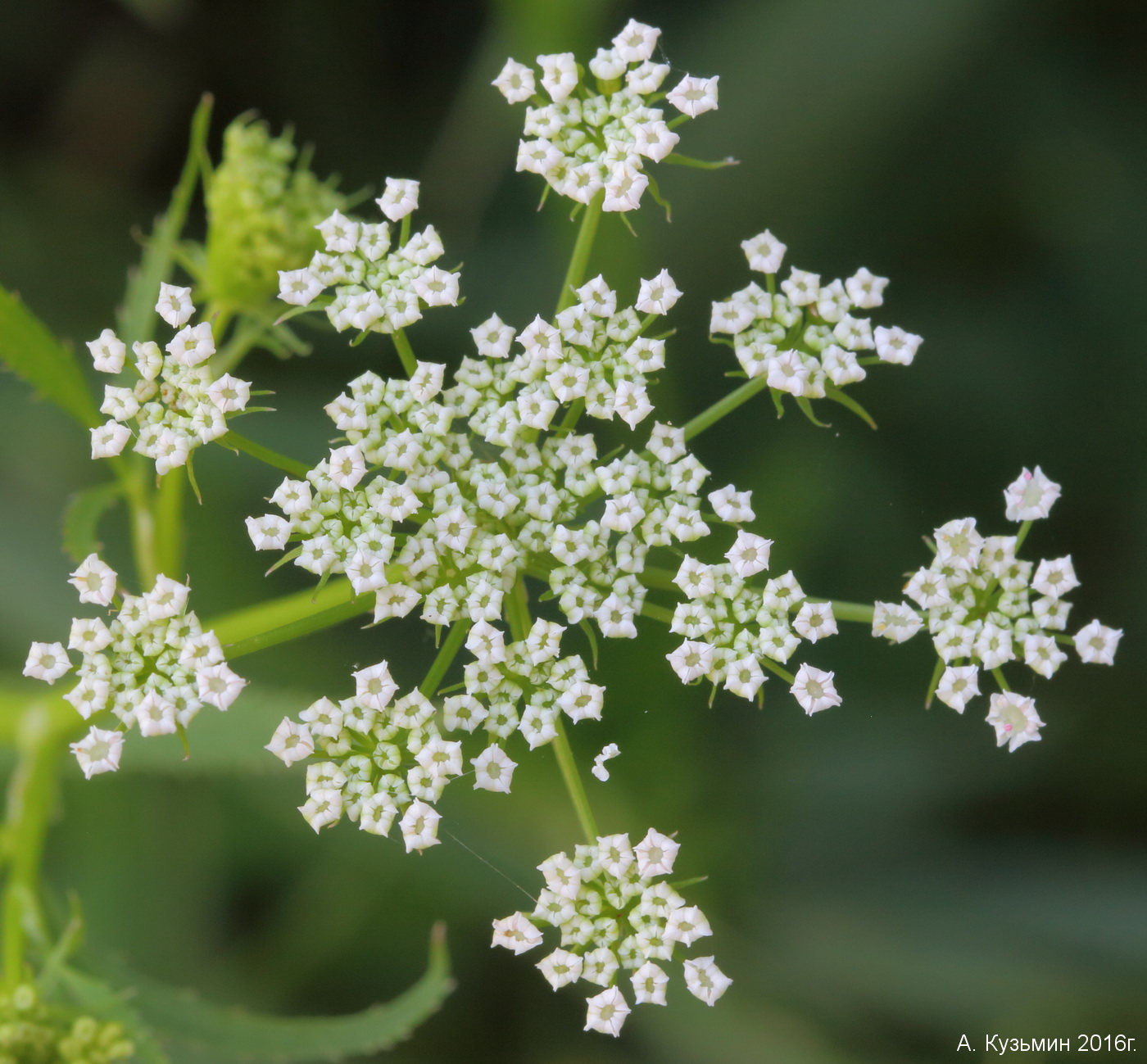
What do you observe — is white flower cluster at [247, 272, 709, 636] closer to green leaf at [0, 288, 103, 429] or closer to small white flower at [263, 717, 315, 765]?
small white flower at [263, 717, 315, 765]

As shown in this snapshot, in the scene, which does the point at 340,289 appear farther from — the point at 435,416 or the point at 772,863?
the point at 772,863

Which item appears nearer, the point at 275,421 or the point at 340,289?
the point at 340,289

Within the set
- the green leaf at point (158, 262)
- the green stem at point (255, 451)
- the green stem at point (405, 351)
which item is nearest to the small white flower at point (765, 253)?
the green stem at point (405, 351)

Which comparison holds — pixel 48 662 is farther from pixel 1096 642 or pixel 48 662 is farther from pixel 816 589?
pixel 816 589

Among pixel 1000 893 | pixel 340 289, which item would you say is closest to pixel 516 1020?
pixel 1000 893

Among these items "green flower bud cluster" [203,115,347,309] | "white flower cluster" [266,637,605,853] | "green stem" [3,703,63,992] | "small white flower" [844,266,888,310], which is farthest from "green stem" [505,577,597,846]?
"green stem" [3,703,63,992]

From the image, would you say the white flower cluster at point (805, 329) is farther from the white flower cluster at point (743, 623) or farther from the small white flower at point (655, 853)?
the small white flower at point (655, 853)

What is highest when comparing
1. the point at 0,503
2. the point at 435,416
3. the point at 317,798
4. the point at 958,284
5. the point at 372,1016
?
the point at 958,284
